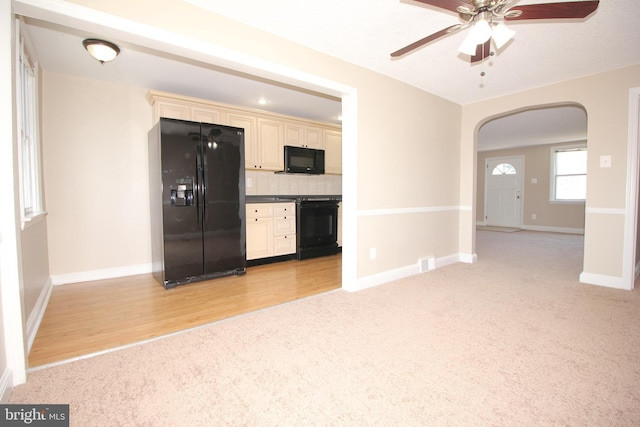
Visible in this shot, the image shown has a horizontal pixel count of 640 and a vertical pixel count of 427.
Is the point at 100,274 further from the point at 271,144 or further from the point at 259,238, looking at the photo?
the point at 271,144

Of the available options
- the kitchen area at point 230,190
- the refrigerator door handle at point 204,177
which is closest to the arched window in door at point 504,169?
the kitchen area at point 230,190

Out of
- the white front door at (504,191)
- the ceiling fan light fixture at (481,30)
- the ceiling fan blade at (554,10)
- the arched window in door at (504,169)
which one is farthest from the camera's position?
the arched window in door at (504,169)

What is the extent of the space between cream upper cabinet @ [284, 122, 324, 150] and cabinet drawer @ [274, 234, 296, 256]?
1.53 metres

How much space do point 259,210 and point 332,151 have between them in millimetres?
1883

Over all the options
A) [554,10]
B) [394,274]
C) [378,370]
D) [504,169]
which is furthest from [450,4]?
[504,169]

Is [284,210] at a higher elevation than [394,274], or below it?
higher

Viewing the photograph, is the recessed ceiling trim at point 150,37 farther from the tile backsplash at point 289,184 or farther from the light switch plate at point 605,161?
the light switch plate at point 605,161

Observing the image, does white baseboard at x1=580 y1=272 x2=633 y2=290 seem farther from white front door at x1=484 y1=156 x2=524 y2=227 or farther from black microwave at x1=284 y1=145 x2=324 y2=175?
white front door at x1=484 y1=156 x2=524 y2=227

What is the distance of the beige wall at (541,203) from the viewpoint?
7.57m

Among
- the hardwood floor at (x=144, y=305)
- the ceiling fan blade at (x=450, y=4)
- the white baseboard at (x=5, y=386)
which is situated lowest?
the hardwood floor at (x=144, y=305)

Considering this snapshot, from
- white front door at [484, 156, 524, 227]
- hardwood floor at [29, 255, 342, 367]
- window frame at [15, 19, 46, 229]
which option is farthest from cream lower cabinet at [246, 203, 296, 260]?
white front door at [484, 156, 524, 227]

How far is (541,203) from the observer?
8062 millimetres

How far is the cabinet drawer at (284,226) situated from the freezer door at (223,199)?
734 millimetres

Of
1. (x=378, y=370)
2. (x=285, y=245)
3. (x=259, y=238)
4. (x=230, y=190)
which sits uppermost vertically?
(x=230, y=190)
